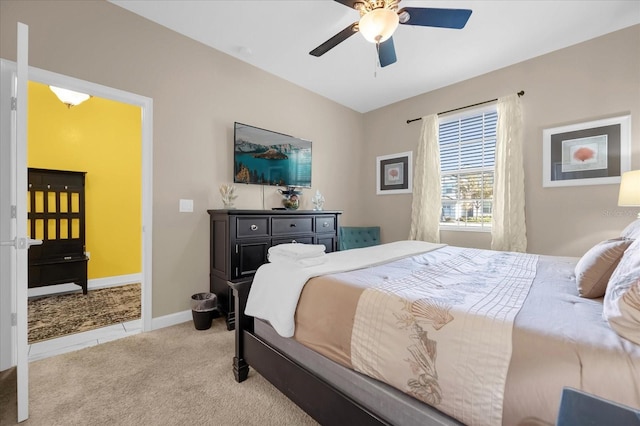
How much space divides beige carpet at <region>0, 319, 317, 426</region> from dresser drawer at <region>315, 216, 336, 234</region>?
1748 mm

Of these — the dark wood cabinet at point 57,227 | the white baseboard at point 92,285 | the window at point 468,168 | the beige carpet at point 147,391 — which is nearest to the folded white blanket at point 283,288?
the beige carpet at point 147,391

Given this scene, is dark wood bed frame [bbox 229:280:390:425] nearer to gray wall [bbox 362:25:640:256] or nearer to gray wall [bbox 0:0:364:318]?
gray wall [bbox 0:0:364:318]

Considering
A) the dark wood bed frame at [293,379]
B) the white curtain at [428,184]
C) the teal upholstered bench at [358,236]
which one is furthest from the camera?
the teal upholstered bench at [358,236]

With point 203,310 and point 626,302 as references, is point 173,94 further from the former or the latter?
point 626,302

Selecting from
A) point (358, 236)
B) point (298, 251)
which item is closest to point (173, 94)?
point (298, 251)

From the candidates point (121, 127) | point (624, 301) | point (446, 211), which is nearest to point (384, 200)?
point (446, 211)

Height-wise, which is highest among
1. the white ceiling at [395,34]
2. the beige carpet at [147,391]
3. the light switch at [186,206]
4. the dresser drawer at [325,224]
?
the white ceiling at [395,34]

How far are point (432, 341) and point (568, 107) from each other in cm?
336

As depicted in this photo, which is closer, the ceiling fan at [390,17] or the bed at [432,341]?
the bed at [432,341]

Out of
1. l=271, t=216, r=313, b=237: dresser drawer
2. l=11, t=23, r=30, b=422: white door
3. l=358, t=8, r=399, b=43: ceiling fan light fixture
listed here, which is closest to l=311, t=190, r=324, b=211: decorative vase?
l=271, t=216, r=313, b=237: dresser drawer

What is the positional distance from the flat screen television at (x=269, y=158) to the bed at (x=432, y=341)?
6.08ft

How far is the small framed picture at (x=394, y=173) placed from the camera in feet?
13.4

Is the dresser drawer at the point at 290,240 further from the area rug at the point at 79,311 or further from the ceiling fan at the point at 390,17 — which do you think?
the ceiling fan at the point at 390,17

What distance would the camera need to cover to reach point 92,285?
373 cm
